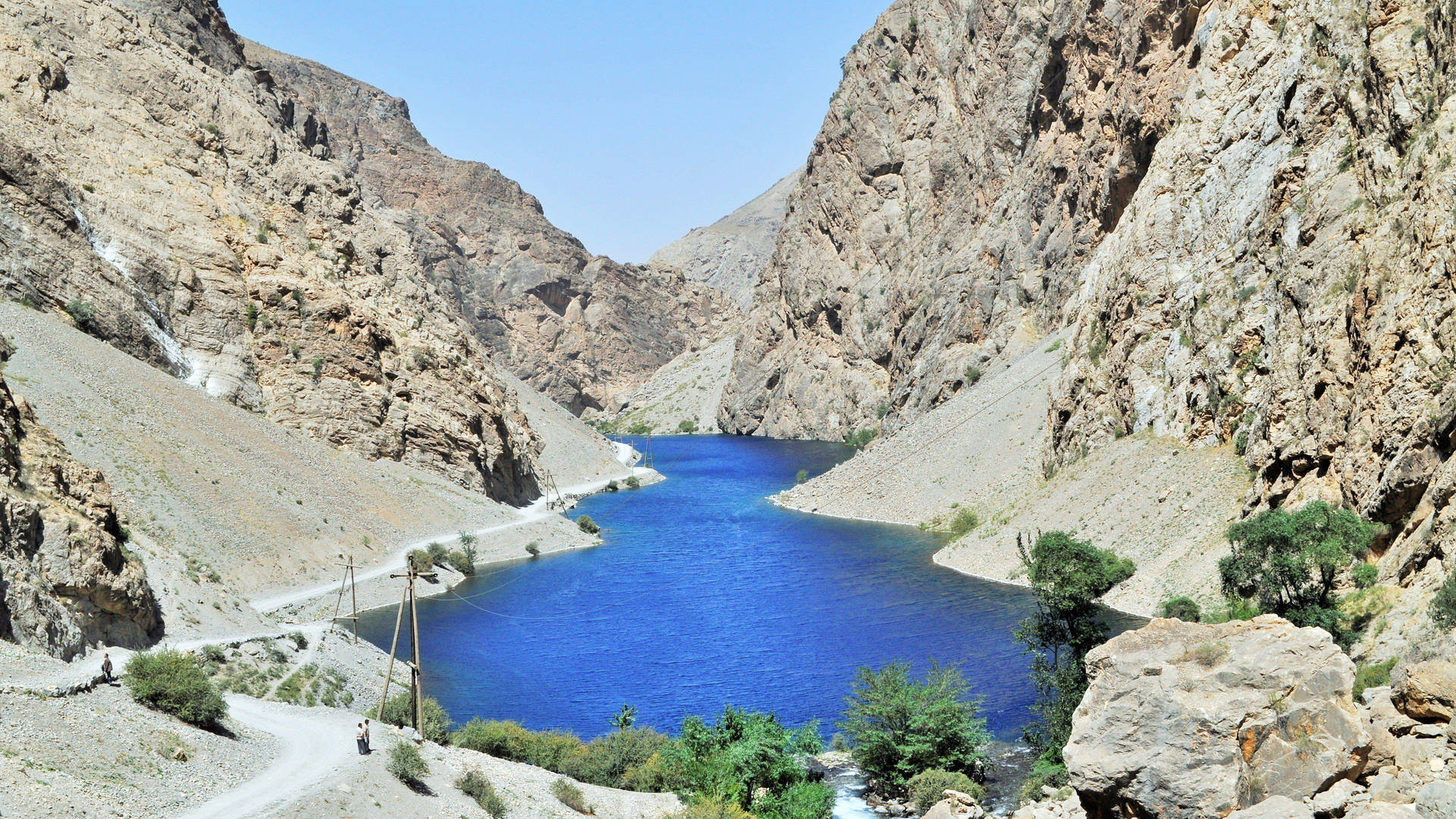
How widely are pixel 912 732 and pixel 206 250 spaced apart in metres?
60.8

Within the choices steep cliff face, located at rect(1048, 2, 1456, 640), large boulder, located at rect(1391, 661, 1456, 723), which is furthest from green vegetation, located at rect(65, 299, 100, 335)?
large boulder, located at rect(1391, 661, 1456, 723)

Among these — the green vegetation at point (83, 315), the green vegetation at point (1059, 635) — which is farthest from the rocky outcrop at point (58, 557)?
the green vegetation at point (1059, 635)

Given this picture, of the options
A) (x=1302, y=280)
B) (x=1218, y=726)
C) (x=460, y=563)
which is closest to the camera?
(x=1218, y=726)

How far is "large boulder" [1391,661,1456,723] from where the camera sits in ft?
64.2

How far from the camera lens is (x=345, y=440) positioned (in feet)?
252

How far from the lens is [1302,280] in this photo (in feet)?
152

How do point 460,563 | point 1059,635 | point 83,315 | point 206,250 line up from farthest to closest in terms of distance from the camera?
point 206,250 < point 460,563 < point 83,315 < point 1059,635

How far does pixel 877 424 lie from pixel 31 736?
391 ft

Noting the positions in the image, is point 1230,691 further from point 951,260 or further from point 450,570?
point 951,260

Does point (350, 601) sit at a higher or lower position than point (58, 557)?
lower

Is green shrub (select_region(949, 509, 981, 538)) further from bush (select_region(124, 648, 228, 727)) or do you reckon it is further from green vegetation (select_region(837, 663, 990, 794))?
bush (select_region(124, 648, 228, 727))

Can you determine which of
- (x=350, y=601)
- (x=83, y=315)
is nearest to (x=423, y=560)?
(x=350, y=601)

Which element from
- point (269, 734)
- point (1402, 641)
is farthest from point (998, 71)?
point (269, 734)

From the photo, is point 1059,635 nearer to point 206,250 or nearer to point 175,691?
point 175,691
